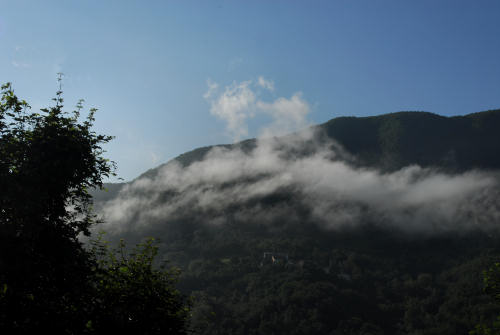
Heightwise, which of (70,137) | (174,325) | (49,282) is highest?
(70,137)

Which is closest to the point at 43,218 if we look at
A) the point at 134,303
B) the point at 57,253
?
the point at 57,253

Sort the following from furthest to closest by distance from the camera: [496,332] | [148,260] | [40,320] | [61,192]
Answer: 1. [496,332]
2. [148,260]
3. [61,192]
4. [40,320]

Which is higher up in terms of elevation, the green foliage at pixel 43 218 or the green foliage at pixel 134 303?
the green foliage at pixel 43 218

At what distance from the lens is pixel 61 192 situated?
66.8 feet

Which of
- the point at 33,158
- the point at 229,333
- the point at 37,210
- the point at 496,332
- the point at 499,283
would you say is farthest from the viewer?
the point at 229,333

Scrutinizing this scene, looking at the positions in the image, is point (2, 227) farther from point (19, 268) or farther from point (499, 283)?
point (499, 283)

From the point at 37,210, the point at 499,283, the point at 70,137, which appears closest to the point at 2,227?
the point at 37,210

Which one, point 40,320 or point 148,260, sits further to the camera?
point 148,260

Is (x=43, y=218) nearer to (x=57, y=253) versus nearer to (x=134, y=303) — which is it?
(x=57, y=253)

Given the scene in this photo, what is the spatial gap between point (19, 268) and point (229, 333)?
199501 millimetres

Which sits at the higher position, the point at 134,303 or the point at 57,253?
the point at 57,253

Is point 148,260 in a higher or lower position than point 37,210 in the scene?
lower

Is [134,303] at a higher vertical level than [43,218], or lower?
lower

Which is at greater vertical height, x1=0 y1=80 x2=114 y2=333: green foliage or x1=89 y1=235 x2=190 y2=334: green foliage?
x1=0 y1=80 x2=114 y2=333: green foliage
